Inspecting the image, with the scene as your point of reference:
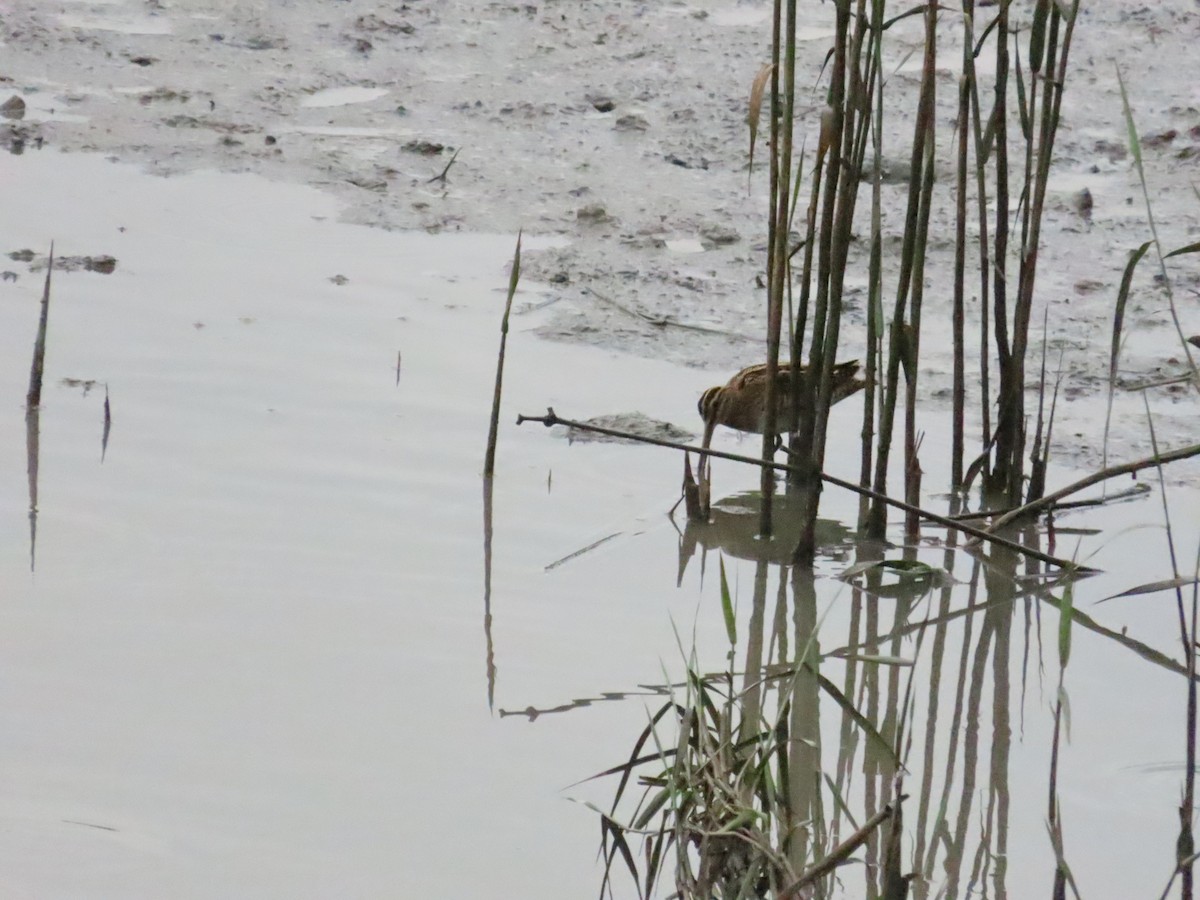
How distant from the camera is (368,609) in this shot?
9.11 ft

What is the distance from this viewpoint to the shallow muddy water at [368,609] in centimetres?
212

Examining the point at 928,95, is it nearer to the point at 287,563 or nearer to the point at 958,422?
the point at 958,422

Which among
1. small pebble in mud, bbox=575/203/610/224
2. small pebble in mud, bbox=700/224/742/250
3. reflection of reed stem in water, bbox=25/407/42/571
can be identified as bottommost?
reflection of reed stem in water, bbox=25/407/42/571

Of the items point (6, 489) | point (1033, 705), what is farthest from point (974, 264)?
point (6, 489)

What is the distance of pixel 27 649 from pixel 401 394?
4.74 feet

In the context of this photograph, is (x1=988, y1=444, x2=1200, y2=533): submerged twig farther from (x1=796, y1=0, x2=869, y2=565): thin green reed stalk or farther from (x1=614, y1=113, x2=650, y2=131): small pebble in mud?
(x1=614, y1=113, x2=650, y2=131): small pebble in mud

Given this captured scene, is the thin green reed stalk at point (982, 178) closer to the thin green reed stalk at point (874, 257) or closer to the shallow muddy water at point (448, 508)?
the thin green reed stalk at point (874, 257)

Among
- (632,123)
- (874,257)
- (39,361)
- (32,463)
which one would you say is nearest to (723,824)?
(874,257)

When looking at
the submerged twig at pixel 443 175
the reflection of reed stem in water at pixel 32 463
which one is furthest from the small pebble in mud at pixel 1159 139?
the reflection of reed stem in water at pixel 32 463

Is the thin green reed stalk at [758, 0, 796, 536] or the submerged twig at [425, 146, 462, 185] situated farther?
the submerged twig at [425, 146, 462, 185]

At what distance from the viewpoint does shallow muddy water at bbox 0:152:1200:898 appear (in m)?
2.12

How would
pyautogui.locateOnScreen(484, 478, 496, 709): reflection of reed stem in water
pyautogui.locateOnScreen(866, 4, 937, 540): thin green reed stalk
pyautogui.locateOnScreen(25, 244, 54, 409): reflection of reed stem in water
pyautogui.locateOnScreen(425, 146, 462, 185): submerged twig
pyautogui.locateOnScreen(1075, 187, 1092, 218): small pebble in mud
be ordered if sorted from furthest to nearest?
1. pyautogui.locateOnScreen(425, 146, 462, 185): submerged twig
2. pyautogui.locateOnScreen(1075, 187, 1092, 218): small pebble in mud
3. pyautogui.locateOnScreen(25, 244, 54, 409): reflection of reed stem in water
4. pyautogui.locateOnScreen(866, 4, 937, 540): thin green reed stalk
5. pyautogui.locateOnScreen(484, 478, 496, 709): reflection of reed stem in water

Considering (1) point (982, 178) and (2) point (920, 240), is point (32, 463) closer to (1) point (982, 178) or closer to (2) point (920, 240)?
(2) point (920, 240)

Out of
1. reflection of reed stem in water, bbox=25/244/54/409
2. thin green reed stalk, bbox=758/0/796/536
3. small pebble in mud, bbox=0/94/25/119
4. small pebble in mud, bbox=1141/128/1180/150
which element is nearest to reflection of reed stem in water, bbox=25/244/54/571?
reflection of reed stem in water, bbox=25/244/54/409
